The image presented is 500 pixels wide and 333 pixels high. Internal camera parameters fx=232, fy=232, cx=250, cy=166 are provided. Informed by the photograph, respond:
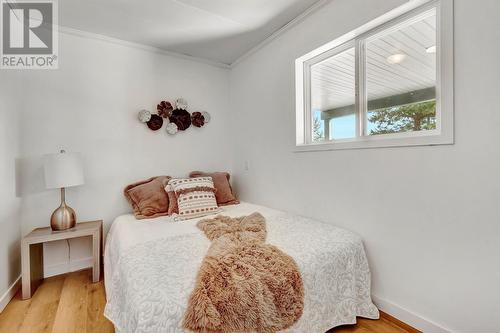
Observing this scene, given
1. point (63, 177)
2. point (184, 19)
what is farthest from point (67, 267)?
point (184, 19)

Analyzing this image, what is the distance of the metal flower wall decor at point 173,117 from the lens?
2674 millimetres

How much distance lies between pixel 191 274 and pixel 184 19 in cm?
219

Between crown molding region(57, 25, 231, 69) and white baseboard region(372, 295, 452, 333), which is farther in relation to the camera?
crown molding region(57, 25, 231, 69)

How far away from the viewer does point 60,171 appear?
78.9 inches

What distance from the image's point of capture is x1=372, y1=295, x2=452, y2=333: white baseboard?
1.37 metres

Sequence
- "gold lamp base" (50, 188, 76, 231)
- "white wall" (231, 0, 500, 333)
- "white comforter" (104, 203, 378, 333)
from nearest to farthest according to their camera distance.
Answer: "white comforter" (104, 203, 378, 333)
"white wall" (231, 0, 500, 333)
"gold lamp base" (50, 188, 76, 231)

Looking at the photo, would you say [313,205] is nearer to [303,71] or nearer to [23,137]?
[303,71]

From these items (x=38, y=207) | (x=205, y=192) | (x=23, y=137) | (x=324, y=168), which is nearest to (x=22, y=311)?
(x=38, y=207)

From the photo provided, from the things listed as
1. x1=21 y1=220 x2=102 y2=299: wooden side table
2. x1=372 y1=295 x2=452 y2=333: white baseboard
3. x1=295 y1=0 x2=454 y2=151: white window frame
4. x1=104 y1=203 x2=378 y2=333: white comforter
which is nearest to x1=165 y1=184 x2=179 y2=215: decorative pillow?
x1=104 y1=203 x2=378 y2=333: white comforter

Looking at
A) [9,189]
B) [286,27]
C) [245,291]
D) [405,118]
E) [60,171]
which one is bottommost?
[245,291]

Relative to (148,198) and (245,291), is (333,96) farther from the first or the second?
(148,198)

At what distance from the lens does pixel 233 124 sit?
3.24 m

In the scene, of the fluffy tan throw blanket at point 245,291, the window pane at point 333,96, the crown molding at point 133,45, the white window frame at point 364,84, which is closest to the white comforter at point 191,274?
the fluffy tan throw blanket at point 245,291

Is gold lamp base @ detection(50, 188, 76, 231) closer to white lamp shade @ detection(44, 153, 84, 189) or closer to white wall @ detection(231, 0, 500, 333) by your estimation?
white lamp shade @ detection(44, 153, 84, 189)
